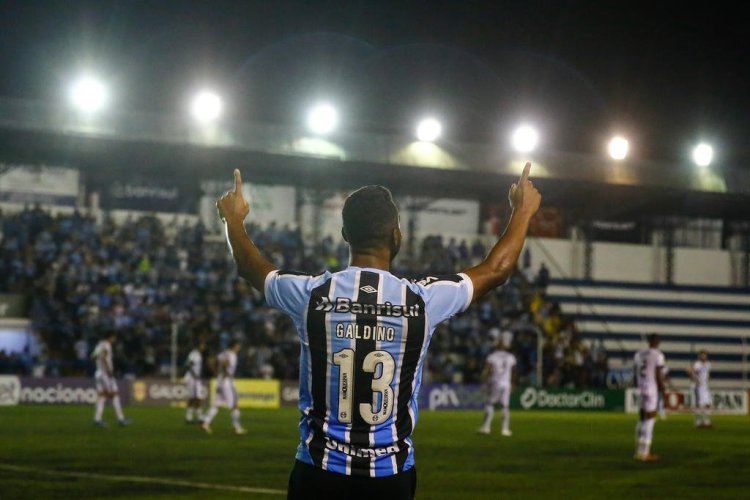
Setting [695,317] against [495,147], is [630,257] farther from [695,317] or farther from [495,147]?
[495,147]

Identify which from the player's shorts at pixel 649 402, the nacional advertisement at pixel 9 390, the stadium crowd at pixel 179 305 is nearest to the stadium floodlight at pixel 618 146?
the stadium crowd at pixel 179 305

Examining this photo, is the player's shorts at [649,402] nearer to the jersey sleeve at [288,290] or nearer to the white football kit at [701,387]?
the white football kit at [701,387]

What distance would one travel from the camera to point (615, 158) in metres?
46.3

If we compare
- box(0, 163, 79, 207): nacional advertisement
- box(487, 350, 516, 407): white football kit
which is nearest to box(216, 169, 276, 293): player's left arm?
box(487, 350, 516, 407): white football kit

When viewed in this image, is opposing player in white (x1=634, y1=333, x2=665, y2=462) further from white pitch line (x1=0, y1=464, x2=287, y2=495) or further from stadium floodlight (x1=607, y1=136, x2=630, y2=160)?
stadium floodlight (x1=607, y1=136, x2=630, y2=160)

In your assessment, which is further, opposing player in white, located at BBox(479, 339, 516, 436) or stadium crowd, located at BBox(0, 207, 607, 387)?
stadium crowd, located at BBox(0, 207, 607, 387)

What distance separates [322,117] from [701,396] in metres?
16.7

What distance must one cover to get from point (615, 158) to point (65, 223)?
22.0 m

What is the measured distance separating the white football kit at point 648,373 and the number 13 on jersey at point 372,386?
17.0 metres

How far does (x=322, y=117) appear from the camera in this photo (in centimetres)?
4162

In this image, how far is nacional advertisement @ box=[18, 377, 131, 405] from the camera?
36.1m

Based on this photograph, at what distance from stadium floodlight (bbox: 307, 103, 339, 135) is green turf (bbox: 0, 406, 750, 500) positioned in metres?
14.0

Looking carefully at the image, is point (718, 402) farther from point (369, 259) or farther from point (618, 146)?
point (369, 259)

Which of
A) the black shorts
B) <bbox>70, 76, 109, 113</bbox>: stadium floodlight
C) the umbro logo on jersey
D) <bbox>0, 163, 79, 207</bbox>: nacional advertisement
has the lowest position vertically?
the black shorts
